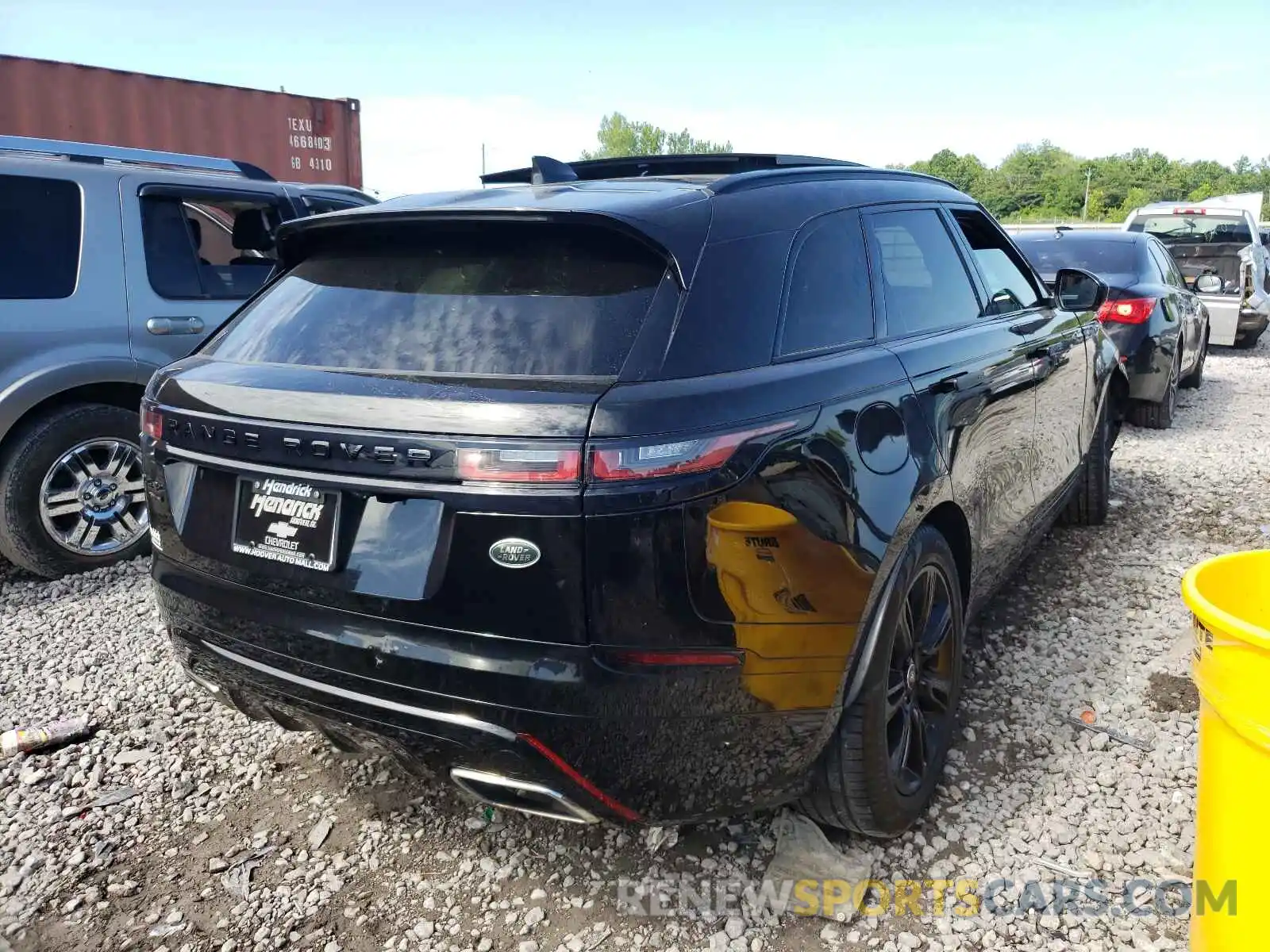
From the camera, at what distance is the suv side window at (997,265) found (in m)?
3.50

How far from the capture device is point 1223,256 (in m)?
12.5

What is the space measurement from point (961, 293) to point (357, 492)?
7.11ft

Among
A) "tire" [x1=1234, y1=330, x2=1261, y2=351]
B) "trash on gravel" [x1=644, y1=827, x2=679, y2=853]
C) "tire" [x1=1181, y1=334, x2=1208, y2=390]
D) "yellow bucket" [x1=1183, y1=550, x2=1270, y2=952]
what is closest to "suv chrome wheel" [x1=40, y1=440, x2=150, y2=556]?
"trash on gravel" [x1=644, y1=827, x2=679, y2=853]

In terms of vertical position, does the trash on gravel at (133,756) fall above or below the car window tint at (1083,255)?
below

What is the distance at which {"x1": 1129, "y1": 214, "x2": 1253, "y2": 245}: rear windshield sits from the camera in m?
12.8

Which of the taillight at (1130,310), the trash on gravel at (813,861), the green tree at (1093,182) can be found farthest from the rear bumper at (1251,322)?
the green tree at (1093,182)

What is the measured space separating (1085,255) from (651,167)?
6.37 meters

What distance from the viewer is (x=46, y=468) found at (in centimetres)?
438

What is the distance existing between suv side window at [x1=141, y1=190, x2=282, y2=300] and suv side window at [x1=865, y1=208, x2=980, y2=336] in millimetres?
2951

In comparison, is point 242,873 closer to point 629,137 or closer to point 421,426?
point 421,426

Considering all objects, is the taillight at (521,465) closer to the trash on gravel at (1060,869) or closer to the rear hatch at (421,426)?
the rear hatch at (421,426)

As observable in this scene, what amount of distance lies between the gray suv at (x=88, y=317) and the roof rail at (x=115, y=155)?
0.01 meters

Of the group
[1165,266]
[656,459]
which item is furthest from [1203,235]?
[656,459]

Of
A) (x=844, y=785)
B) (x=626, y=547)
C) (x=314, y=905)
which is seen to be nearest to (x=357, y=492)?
(x=626, y=547)
